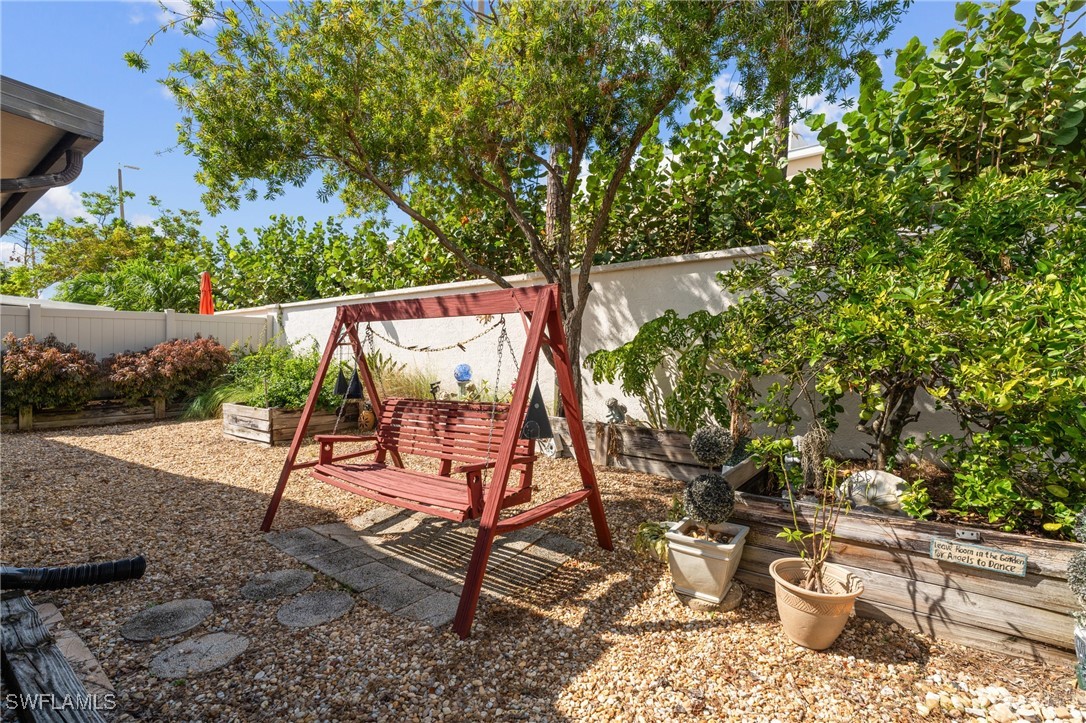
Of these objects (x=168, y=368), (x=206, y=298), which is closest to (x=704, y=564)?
(x=168, y=368)

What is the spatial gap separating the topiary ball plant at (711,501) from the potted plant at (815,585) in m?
0.31

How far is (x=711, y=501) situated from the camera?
9.36 feet

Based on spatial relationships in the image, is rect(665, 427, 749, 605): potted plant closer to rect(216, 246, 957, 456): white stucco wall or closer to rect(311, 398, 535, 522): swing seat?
rect(311, 398, 535, 522): swing seat

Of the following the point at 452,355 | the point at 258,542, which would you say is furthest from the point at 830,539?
the point at 452,355

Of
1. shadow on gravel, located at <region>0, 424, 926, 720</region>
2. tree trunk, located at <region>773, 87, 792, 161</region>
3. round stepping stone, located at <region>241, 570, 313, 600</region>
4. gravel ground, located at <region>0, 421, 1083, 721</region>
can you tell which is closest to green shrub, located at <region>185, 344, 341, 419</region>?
shadow on gravel, located at <region>0, 424, 926, 720</region>

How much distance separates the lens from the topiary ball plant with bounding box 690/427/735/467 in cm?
366

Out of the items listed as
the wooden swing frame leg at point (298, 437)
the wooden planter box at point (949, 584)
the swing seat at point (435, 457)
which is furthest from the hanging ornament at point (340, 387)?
the wooden planter box at point (949, 584)

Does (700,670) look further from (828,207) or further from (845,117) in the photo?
(845,117)

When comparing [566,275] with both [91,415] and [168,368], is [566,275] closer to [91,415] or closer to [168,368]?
[168,368]

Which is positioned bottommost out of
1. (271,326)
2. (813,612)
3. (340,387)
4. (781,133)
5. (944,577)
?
(813,612)

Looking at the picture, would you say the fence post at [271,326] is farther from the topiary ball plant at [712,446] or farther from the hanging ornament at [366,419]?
the topiary ball plant at [712,446]

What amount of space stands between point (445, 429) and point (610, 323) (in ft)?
8.58

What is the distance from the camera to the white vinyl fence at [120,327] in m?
7.86

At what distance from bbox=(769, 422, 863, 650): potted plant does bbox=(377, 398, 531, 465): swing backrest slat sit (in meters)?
1.86
